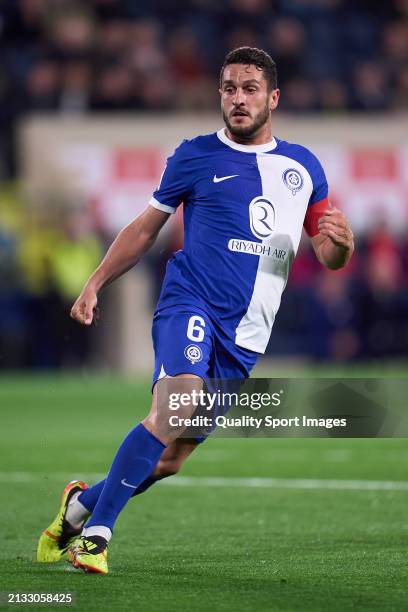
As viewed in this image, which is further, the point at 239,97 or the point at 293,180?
the point at 293,180

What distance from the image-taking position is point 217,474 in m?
9.70

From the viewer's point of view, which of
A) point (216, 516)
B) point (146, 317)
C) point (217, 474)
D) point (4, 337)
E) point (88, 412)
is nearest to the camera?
point (216, 516)

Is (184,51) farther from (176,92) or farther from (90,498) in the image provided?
(90,498)

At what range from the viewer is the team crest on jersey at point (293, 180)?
589 cm

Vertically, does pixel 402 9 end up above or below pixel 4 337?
above

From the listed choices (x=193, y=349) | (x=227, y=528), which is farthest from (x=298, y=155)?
(x=227, y=528)

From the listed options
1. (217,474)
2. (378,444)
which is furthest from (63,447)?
(378,444)


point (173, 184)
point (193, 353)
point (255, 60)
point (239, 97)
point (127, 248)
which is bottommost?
point (193, 353)

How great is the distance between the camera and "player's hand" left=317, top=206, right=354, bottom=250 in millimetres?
5508

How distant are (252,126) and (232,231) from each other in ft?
1.49

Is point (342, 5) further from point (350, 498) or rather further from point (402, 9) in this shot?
point (350, 498)

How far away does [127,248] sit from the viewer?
5750mm

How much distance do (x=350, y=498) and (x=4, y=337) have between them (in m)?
10.9

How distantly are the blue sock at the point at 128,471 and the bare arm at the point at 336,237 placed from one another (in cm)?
108
